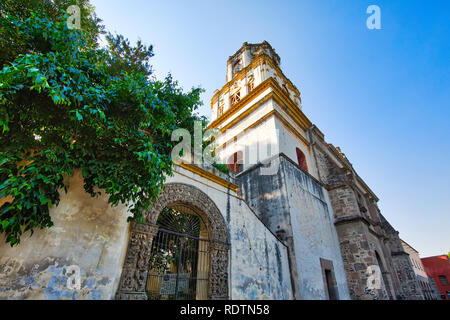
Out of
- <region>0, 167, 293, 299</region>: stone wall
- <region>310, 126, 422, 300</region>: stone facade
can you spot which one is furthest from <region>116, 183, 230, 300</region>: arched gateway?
<region>310, 126, 422, 300</region>: stone facade

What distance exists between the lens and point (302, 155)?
12.6 meters

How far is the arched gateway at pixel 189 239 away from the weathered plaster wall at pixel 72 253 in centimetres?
51

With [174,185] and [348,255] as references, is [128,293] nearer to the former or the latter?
[174,185]

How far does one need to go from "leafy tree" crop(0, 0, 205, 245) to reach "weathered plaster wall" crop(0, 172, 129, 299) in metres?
0.29

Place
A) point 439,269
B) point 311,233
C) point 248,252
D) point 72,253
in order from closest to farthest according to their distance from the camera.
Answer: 1. point 72,253
2. point 248,252
3. point 311,233
4. point 439,269

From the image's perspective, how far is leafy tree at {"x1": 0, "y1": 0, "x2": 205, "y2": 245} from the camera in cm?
290

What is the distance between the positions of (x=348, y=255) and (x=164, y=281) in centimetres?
876

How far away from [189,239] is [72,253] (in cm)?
297

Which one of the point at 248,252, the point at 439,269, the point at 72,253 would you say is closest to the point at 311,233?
the point at 248,252

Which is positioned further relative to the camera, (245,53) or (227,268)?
(245,53)

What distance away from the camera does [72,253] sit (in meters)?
3.71

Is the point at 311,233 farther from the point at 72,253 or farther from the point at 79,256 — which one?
the point at 72,253

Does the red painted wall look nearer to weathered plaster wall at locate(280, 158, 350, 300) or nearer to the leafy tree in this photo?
weathered plaster wall at locate(280, 158, 350, 300)
